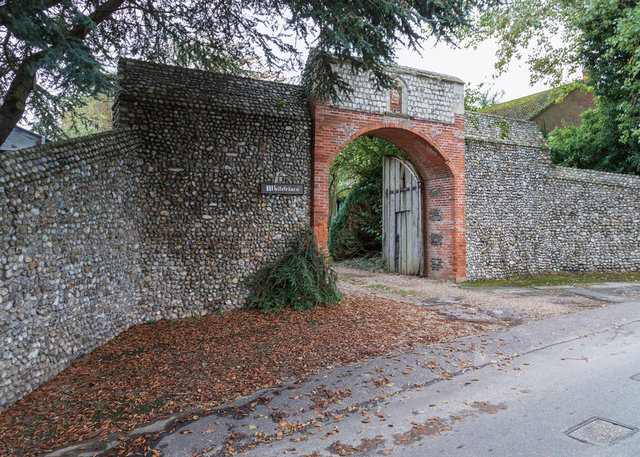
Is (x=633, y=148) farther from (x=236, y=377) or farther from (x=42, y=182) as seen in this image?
(x=42, y=182)

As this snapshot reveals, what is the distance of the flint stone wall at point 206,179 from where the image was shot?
6.74 meters

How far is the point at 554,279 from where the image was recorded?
36.8 feet

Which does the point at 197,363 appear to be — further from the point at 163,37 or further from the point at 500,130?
the point at 500,130

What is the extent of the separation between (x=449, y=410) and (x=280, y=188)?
5.47m

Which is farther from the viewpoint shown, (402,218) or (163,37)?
(402,218)

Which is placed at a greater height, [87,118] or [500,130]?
[500,130]

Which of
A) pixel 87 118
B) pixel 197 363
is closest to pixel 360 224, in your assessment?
pixel 87 118

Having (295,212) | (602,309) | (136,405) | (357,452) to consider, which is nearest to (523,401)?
(357,452)

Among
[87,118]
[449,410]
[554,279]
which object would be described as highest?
[87,118]

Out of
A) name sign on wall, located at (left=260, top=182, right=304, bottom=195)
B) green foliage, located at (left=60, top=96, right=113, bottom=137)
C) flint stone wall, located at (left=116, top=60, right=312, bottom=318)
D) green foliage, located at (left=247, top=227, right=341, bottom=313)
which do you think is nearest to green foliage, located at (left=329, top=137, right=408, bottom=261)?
name sign on wall, located at (left=260, top=182, right=304, bottom=195)

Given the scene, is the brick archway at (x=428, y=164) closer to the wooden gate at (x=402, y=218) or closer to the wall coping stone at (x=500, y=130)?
the wooden gate at (x=402, y=218)

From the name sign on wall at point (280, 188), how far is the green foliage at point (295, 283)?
3.60ft

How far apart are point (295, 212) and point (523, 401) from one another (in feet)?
18.1

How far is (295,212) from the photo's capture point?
8.09 metres
